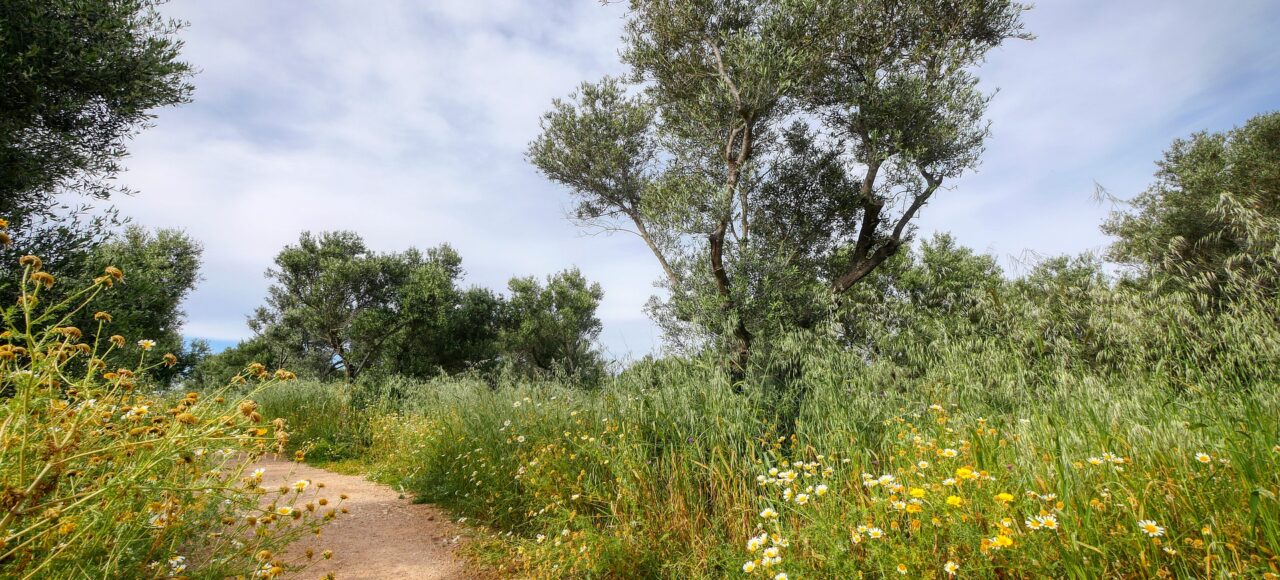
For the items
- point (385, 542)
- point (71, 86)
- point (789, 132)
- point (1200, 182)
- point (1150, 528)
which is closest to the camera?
point (1150, 528)

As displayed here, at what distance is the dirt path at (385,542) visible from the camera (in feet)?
14.7

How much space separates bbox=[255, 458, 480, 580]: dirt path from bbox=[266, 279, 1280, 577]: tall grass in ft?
1.24

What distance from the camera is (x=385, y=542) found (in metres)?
5.23

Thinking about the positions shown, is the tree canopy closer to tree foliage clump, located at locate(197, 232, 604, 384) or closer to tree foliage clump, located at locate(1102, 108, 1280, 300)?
tree foliage clump, located at locate(1102, 108, 1280, 300)

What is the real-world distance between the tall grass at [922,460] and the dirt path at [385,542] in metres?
0.38

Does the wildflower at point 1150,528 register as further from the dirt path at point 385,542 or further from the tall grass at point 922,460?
the dirt path at point 385,542

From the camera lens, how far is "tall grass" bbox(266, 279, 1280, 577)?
7.75 ft

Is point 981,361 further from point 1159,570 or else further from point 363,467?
point 363,467

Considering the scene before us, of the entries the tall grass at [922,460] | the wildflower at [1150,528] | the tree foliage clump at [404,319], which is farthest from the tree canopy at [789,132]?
the tree foliage clump at [404,319]

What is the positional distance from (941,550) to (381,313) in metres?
22.6

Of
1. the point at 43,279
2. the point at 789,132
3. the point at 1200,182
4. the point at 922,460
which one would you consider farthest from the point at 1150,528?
the point at 1200,182

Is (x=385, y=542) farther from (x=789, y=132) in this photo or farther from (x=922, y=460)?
(x=789, y=132)

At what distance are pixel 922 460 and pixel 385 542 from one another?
16.7ft

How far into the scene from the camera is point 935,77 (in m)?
10.9
